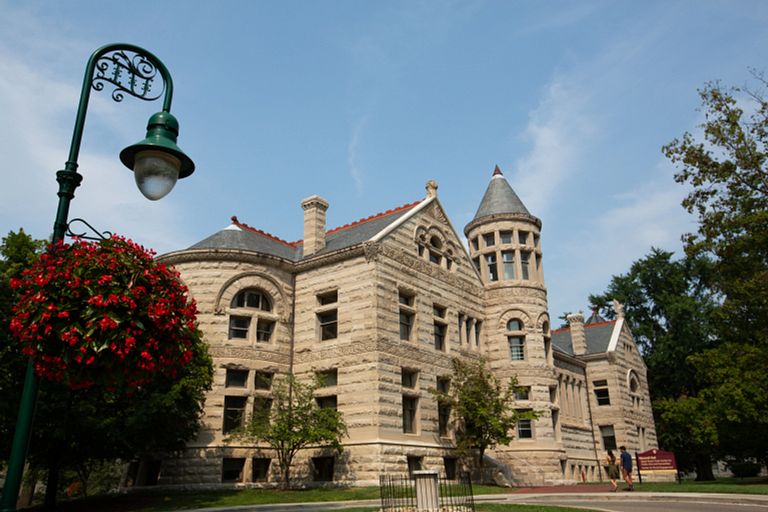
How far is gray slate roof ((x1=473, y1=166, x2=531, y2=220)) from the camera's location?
38.3 m

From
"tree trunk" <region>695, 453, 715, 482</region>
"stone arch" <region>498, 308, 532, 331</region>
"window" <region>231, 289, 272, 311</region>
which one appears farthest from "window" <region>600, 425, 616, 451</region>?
"window" <region>231, 289, 272, 311</region>

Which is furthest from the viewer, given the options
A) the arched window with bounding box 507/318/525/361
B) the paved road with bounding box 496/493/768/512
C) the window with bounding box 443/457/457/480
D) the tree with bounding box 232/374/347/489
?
the arched window with bounding box 507/318/525/361

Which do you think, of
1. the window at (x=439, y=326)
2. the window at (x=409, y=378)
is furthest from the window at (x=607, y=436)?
the window at (x=409, y=378)

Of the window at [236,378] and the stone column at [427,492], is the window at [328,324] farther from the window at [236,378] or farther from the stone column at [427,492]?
the stone column at [427,492]

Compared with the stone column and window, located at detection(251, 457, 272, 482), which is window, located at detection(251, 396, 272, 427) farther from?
the stone column

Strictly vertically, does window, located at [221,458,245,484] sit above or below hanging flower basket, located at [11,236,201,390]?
below

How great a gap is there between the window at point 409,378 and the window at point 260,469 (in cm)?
721

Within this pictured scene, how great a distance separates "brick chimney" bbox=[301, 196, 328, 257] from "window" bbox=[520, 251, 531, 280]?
502 inches

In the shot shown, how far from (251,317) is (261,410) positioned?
4.69m

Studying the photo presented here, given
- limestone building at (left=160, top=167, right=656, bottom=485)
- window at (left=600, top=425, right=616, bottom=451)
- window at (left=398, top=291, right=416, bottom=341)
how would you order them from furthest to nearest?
window at (left=600, top=425, right=616, bottom=451) → window at (left=398, top=291, right=416, bottom=341) → limestone building at (left=160, top=167, right=656, bottom=485)

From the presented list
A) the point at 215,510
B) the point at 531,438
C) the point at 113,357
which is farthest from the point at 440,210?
the point at 113,357

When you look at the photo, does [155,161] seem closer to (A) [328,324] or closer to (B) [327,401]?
(B) [327,401]

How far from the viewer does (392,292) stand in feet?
95.7

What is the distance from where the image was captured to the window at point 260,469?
27562 mm
